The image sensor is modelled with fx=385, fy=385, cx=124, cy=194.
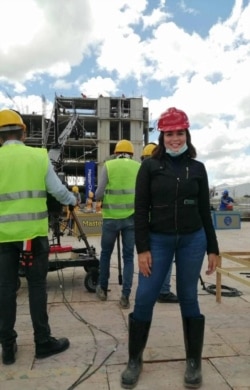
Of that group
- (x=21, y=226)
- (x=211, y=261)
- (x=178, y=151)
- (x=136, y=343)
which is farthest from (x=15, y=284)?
(x=178, y=151)

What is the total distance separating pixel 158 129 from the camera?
2816 millimetres

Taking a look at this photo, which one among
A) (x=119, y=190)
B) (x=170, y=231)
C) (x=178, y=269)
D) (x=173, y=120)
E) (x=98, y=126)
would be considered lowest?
(x=178, y=269)

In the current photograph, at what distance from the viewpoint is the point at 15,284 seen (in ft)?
10.2

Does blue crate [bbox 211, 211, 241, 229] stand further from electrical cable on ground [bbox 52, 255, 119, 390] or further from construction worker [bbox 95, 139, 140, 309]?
construction worker [bbox 95, 139, 140, 309]

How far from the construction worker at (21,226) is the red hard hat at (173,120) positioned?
103cm

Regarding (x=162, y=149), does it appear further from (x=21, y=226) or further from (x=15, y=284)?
(x=15, y=284)

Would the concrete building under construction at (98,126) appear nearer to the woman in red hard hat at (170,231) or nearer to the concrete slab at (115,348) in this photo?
the concrete slab at (115,348)

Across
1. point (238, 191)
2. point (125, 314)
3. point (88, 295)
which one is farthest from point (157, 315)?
point (238, 191)

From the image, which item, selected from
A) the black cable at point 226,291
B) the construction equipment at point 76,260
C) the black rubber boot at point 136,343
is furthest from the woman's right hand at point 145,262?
the black cable at point 226,291

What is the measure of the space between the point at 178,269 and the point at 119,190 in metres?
1.98

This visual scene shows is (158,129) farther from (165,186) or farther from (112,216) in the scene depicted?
(112,216)

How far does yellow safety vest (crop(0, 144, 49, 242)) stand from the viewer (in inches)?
119

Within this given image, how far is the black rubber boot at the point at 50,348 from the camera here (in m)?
3.13

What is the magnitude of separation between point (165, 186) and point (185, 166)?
0.23 m
